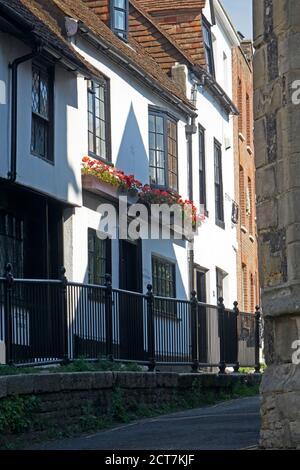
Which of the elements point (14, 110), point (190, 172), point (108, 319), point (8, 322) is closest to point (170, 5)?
point (190, 172)

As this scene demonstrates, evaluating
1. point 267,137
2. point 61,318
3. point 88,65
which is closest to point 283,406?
point 267,137

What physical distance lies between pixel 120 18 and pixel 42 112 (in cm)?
632

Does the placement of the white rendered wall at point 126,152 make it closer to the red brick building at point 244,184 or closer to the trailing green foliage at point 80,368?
the trailing green foliage at point 80,368

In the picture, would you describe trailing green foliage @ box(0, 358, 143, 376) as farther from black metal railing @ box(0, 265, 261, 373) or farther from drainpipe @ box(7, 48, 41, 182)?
drainpipe @ box(7, 48, 41, 182)

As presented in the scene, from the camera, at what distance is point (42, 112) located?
21891 millimetres

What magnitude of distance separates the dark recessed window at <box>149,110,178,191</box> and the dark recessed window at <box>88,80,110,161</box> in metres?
2.51

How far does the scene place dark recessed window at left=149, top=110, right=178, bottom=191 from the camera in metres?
27.2

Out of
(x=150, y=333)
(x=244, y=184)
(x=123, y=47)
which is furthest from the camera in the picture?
(x=244, y=184)

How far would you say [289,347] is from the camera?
11375 mm

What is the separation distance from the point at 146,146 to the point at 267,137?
1499cm

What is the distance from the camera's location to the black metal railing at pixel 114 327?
52.7 ft

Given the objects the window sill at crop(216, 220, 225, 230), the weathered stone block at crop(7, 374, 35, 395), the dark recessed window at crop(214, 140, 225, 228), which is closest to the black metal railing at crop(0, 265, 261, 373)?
the weathered stone block at crop(7, 374, 35, 395)

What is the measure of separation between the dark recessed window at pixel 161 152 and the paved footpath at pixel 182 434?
10.6 metres

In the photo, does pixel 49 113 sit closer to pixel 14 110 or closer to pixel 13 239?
pixel 14 110
